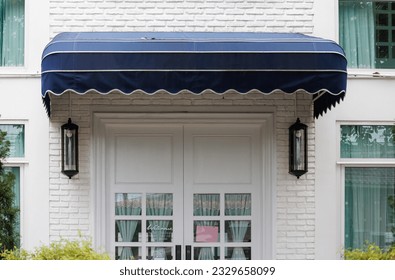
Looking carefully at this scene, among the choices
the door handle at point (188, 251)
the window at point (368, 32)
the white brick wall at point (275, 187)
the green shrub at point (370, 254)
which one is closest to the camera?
the green shrub at point (370, 254)

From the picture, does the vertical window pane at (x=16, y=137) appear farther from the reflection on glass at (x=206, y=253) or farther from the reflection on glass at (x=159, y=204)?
the reflection on glass at (x=206, y=253)

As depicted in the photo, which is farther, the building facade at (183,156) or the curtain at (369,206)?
the curtain at (369,206)

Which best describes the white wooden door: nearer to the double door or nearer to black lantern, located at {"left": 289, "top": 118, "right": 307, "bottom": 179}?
the double door

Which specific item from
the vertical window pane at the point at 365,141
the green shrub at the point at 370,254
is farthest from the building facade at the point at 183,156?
the green shrub at the point at 370,254

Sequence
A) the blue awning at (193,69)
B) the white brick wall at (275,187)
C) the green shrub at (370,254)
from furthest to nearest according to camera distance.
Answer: the white brick wall at (275,187), the green shrub at (370,254), the blue awning at (193,69)

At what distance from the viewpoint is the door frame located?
7.80m

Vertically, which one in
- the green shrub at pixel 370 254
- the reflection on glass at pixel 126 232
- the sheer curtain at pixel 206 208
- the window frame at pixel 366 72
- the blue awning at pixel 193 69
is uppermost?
the window frame at pixel 366 72

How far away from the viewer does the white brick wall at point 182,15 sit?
7.83 meters

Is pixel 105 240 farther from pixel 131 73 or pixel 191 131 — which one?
pixel 131 73

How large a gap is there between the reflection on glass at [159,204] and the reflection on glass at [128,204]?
0.46 ft

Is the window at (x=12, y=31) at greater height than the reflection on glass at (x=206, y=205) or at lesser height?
greater

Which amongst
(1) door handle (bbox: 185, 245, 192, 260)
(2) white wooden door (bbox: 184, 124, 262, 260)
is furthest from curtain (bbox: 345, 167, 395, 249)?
(1) door handle (bbox: 185, 245, 192, 260)

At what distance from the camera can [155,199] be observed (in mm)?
7945

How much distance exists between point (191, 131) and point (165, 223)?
4.20 feet
